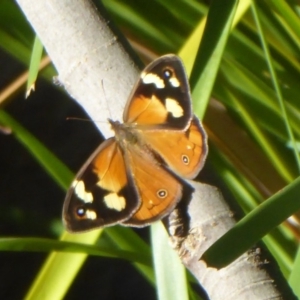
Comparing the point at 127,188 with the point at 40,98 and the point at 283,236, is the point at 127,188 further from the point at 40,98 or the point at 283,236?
the point at 40,98

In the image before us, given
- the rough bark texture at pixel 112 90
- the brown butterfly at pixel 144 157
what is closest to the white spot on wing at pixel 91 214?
the brown butterfly at pixel 144 157

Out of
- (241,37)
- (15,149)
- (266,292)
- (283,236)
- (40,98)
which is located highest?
(40,98)

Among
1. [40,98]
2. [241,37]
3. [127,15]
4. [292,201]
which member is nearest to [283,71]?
[241,37]

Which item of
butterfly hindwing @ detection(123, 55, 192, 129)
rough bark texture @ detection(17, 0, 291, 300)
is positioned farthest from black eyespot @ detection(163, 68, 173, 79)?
rough bark texture @ detection(17, 0, 291, 300)

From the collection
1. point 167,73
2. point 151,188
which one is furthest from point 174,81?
point 151,188

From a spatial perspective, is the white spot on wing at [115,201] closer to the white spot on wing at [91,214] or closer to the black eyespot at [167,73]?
the white spot on wing at [91,214]

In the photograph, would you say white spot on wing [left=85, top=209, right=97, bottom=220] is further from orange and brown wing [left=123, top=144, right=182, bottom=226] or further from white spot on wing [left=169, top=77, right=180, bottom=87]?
white spot on wing [left=169, top=77, right=180, bottom=87]

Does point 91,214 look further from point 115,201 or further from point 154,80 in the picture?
point 154,80
